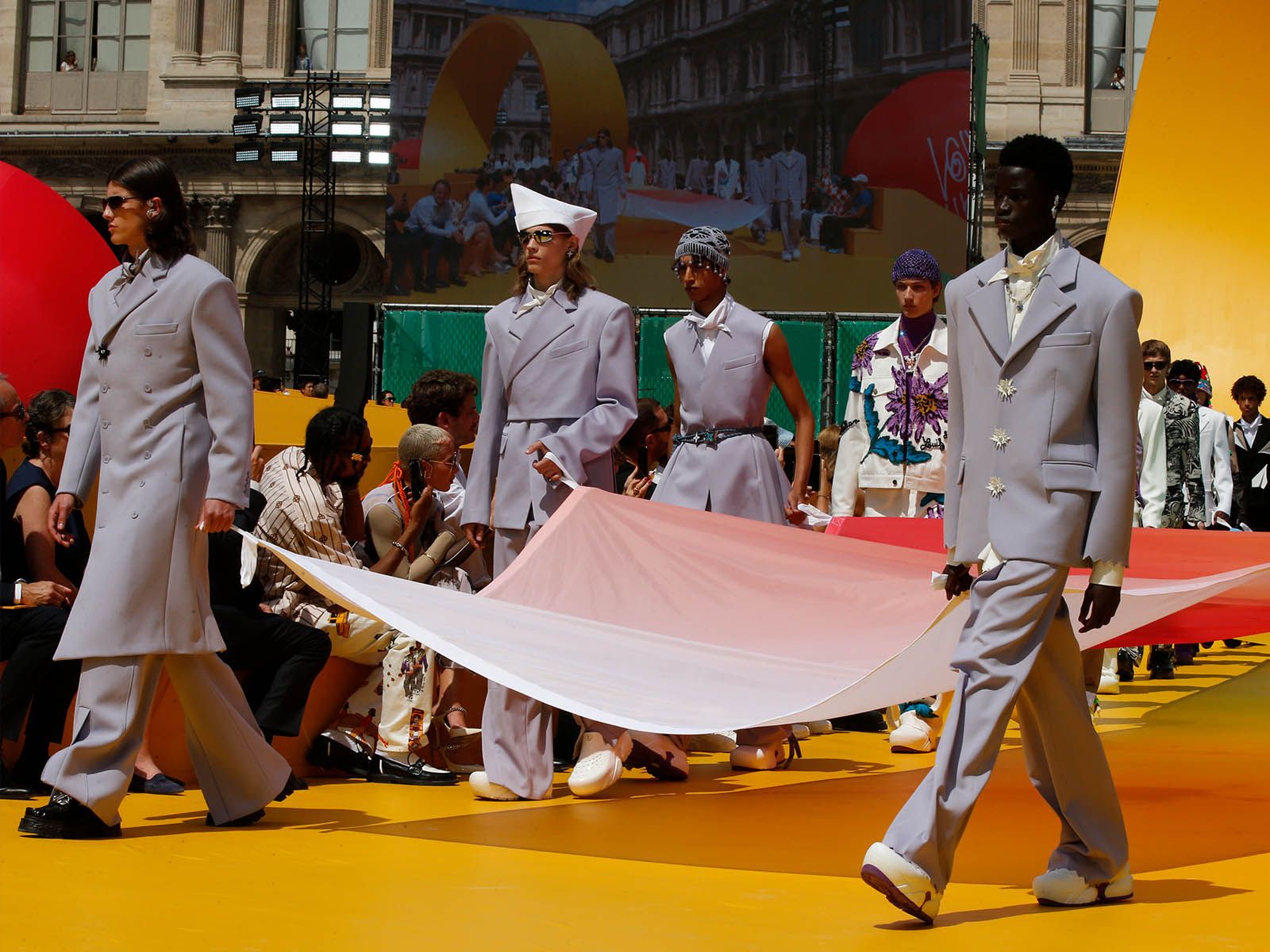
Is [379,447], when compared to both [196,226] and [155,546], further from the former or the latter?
[196,226]

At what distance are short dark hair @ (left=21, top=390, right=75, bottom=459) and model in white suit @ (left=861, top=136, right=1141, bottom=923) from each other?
3151 mm

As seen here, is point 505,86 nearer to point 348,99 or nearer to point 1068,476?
point 348,99

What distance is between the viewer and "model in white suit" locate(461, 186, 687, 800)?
5977 mm

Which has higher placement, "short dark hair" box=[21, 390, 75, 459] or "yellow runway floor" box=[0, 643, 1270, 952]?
"short dark hair" box=[21, 390, 75, 459]

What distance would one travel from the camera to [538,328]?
608cm

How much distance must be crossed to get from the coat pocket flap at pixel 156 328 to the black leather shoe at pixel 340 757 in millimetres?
1888

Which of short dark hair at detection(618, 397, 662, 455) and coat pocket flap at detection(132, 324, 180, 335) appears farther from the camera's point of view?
short dark hair at detection(618, 397, 662, 455)

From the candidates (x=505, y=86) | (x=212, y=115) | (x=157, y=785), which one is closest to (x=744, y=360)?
(x=157, y=785)

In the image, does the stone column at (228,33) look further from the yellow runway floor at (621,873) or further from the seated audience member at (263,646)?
the yellow runway floor at (621,873)

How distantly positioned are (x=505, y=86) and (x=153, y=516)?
24569 millimetres

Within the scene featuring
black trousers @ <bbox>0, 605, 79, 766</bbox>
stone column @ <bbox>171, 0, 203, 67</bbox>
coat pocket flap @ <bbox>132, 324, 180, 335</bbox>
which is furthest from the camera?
stone column @ <bbox>171, 0, 203, 67</bbox>

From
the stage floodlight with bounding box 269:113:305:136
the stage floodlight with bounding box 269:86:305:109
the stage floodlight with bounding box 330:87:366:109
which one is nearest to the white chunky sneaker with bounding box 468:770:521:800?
the stage floodlight with bounding box 330:87:366:109

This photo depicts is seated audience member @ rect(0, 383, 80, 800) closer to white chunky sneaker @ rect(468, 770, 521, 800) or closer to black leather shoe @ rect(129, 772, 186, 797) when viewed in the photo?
black leather shoe @ rect(129, 772, 186, 797)

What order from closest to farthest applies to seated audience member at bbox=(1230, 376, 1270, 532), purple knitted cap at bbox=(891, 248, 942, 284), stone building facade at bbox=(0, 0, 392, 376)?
purple knitted cap at bbox=(891, 248, 942, 284) < seated audience member at bbox=(1230, 376, 1270, 532) < stone building facade at bbox=(0, 0, 392, 376)
